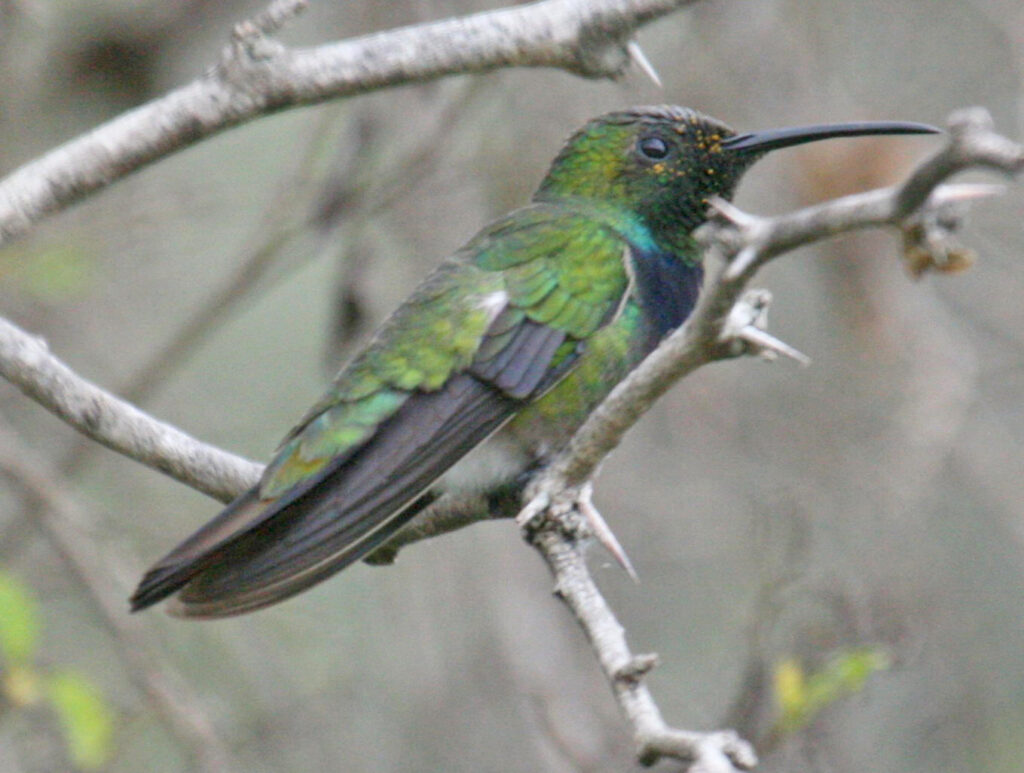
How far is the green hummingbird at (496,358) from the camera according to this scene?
3.29m

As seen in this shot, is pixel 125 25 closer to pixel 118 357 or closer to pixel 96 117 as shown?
pixel 96 117

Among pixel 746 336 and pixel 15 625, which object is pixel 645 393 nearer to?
pixel 746 336

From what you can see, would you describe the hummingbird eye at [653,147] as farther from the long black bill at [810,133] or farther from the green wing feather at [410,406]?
the green wing feather at [410,406]

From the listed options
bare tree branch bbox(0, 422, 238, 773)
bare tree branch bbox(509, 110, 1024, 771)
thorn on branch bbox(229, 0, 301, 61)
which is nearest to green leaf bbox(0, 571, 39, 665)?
bare tree branch bbox(0, 422, 238, 773)

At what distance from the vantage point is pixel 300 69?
3447 mm

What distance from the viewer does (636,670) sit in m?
2.41

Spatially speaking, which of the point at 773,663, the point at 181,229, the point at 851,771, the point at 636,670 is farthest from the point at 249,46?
the point at 181,229

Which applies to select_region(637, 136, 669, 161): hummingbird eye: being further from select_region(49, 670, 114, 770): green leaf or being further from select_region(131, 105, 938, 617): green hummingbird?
select_region(49, 670, 114, 770): green leaf

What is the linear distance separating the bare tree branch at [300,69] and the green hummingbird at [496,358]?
66 cm

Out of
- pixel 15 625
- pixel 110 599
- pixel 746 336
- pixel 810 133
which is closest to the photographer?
pixel 746 336

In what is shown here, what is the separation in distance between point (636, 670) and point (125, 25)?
5697mm

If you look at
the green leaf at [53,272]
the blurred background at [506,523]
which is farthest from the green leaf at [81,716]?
the green leaf at [53,272]

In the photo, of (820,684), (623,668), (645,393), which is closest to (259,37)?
(645,393)

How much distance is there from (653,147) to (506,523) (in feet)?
9.60
